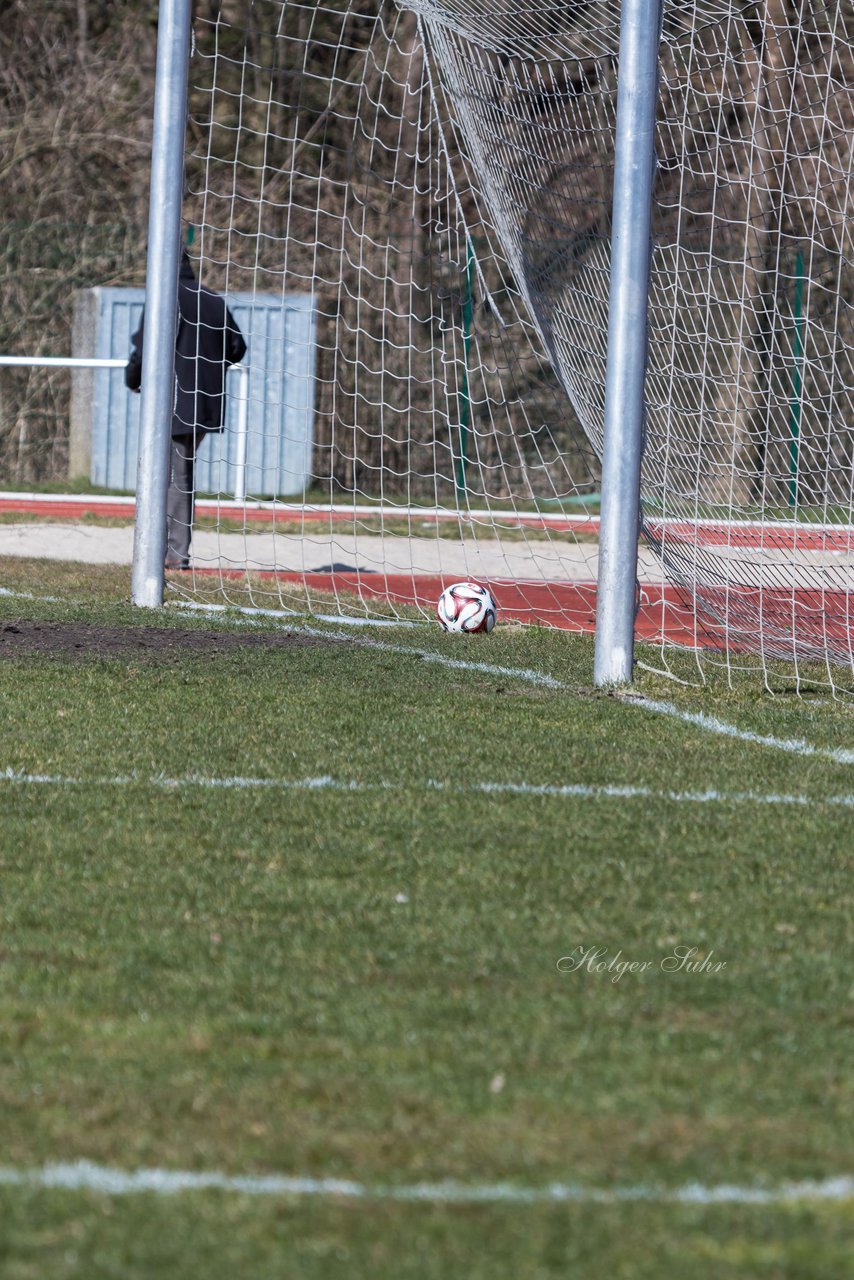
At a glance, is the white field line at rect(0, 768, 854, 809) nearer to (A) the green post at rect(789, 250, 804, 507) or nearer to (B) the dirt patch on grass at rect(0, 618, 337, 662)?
(B) the dirt patch on grass at rect(0, 618, 337, 662)

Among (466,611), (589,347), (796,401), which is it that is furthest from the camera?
(796,401)

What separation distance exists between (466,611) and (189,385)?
12.8 feet

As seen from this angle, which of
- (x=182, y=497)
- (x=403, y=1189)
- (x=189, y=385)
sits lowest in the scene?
(x=403, y=1189)

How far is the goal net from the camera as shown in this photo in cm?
843

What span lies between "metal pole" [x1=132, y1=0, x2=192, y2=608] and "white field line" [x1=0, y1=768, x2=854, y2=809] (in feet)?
12.5

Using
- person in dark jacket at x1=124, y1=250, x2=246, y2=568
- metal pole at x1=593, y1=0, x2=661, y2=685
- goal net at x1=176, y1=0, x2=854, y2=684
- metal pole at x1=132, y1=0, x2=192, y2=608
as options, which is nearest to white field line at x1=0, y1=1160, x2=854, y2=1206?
metal pole at x1=593, y1=0, x2=661, y2=685

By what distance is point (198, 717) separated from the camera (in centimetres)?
550

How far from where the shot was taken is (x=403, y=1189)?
2.16m

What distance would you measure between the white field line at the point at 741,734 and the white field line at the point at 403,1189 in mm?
3065

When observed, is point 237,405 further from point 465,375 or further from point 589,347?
point 589,347

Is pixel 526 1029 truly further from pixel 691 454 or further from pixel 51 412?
pixel 51 412

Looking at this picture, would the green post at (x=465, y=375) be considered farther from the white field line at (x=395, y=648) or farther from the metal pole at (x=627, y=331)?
the metal pole at (x=627, y=331)

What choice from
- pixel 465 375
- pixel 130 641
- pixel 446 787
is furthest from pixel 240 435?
pixel 446 787

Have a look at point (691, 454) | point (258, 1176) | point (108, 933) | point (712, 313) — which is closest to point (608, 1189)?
point (258, 1176)
